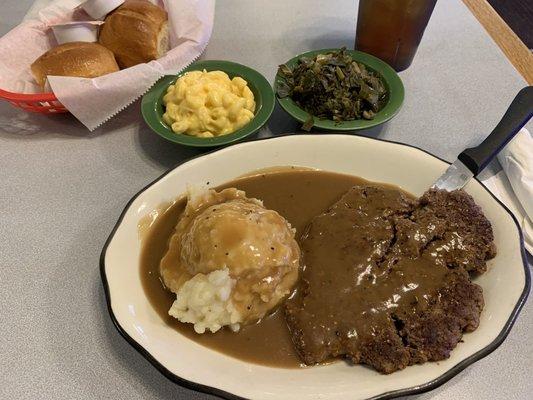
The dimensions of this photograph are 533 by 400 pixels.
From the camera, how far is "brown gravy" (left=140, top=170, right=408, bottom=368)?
1904 millimetres

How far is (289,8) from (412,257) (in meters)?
2.96

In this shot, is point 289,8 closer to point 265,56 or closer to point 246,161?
point 265,56

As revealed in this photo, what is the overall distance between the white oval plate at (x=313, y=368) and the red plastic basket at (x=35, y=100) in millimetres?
1073

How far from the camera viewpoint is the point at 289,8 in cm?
409

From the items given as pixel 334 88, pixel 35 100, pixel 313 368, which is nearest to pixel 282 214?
pixel 313 368

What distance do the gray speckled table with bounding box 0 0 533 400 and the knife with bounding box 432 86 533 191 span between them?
49 centimetres

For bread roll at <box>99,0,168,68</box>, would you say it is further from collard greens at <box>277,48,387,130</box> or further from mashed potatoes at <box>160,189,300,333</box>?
mashed potatoes at <box>160,189,300,333</box>

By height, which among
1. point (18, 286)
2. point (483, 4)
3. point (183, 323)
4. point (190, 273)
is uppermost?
point (483, 4)

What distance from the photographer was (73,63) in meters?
2.93

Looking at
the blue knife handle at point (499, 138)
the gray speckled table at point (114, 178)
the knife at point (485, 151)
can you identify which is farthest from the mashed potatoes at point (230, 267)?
the blue knife handle at point (499, 138)

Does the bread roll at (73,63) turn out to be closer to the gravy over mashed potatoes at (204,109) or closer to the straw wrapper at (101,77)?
the straw wrapper at (101,77)

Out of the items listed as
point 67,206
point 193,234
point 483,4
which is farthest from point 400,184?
point 483,4

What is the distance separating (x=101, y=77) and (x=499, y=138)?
247cm

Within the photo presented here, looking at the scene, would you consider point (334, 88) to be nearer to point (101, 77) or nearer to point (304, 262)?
point (304, 262)
